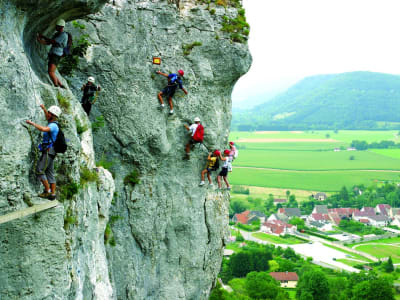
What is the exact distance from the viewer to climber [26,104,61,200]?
10.5m

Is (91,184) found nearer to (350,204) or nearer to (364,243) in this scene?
(364,243)

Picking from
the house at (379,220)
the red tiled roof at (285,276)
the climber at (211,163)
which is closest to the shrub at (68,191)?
the climber at (211,163)

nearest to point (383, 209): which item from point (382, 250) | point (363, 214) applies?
point (363, 214)

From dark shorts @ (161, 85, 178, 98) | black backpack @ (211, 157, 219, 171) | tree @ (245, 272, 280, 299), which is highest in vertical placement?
dark shorts @ (161, 85, 178, 98)

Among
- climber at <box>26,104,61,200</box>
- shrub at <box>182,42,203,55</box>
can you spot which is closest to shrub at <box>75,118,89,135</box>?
climber at <box>26,104,61,200</box>

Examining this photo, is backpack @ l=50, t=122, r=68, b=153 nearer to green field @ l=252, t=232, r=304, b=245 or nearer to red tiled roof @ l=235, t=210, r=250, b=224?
green field @ l=252, t=232, r=304, b=245

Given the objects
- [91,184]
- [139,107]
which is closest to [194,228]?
[139,107]

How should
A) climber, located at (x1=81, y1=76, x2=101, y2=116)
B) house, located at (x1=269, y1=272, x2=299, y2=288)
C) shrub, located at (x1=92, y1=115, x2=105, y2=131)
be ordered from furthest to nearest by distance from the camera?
1. house, located at (x1=269, y1=272, x2=299, y2=288)
2. shrub, located at (x1=92, y1=115, x2=105, y2=131)
3. climber, located at (x1=81, y1=76, x2=101, y2=116)

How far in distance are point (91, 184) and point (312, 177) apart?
184351 millimetres

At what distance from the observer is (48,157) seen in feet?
34.9

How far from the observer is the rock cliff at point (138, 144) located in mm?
12062

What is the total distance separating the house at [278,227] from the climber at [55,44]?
359 ft

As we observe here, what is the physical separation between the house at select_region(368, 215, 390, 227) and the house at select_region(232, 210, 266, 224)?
31.9 meters

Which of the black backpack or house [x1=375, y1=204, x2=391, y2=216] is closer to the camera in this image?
the black backpack
